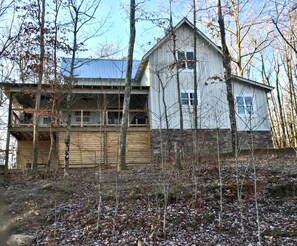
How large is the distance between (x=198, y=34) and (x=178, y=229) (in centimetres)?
1545

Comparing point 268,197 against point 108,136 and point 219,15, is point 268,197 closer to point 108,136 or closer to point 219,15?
point 219,15

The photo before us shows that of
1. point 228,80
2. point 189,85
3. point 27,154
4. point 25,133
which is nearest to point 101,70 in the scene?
point 189,85

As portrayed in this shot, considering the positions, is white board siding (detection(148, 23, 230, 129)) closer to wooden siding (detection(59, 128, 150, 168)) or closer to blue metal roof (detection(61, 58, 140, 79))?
wooden siding (detection(59, 128, 150, 168))

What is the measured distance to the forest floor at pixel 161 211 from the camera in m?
6.16

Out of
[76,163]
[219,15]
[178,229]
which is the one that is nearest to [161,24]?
[219,15]

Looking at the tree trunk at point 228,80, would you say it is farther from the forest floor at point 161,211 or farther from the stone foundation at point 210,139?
the stone foundation at point 210,139

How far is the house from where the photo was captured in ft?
55.6

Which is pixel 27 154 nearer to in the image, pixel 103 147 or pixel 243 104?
pixel 103 147

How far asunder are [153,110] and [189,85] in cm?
280

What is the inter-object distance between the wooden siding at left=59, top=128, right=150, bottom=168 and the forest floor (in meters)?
6.49

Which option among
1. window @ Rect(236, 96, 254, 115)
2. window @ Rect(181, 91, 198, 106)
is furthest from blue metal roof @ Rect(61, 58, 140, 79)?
window @ Rect(236, 96, 254, 115)

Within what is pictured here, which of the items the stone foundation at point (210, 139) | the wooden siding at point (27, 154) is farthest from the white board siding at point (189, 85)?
the wooden siding at point (27, 154)

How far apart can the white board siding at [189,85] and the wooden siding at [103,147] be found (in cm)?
125

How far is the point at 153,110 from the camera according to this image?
58.5ft
